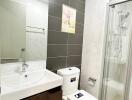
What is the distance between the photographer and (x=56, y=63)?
193cm

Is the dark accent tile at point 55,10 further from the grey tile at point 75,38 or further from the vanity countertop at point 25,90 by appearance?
the vanity countertop at point 25,90

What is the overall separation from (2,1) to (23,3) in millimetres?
248

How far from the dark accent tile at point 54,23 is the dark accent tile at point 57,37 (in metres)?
0.07

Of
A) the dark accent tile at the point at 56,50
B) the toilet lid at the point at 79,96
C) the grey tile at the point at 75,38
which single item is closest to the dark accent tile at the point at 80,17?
the grey tile at the point at 75,38

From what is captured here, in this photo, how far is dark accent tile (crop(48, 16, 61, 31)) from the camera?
5.76ft

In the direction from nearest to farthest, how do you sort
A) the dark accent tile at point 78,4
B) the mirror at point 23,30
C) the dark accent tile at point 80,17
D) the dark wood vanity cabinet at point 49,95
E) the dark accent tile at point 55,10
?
the dark wood vanity cabinet at point 49,95
the mirror at point 23,30
the dark accent tile at point 55,10
the dark accent tile at point 78,4
the dark accent tile at point 80,17

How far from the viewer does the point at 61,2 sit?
6.15 ft

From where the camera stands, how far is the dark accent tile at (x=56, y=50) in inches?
71.1

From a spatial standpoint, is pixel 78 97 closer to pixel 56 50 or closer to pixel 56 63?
pixel 56 63

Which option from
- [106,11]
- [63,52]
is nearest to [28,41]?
[63,52]

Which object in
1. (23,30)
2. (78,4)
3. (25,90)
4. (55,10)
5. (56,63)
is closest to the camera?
(25,90)

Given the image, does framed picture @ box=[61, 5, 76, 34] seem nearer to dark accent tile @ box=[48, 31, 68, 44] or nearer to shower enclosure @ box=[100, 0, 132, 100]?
dark accent tile @ box=[48, 31, 68, 44]

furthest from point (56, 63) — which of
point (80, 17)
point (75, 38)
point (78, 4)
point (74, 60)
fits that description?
point (78, 4)

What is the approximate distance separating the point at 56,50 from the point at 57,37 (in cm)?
21
